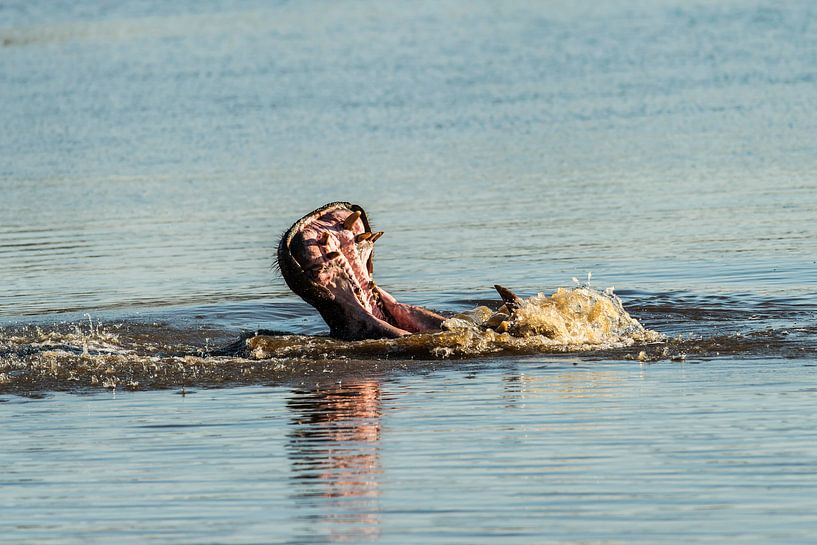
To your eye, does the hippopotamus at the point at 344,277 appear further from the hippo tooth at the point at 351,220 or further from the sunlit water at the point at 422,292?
the sunlit water at the point at 422,292

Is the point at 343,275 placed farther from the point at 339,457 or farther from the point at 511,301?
the point at 339,457

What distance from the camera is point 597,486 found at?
238 inches

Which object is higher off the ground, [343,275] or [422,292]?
[343,275]

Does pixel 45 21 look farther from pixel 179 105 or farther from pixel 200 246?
pixel 200 246

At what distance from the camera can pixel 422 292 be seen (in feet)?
40.4

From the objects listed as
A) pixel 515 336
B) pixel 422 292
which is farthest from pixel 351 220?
pixel 422 292

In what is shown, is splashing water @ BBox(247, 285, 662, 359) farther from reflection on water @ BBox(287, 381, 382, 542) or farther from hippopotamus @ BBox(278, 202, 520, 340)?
reflection on water @ BBox(287, 381, 382, 542)

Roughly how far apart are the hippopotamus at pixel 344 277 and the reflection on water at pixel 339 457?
27.8 inches

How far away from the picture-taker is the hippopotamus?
8875 mm

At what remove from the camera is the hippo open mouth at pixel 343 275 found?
887cm

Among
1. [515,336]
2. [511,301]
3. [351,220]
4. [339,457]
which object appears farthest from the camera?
[515,336]

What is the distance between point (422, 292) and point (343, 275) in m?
3.27

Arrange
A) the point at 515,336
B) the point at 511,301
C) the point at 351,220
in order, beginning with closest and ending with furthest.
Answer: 1. the point at 351,220
2. the point at 511,301
3. the point at 515,336

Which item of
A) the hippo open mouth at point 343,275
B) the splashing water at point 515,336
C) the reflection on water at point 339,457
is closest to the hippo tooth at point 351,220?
the hippo open mouth at point 343,275
